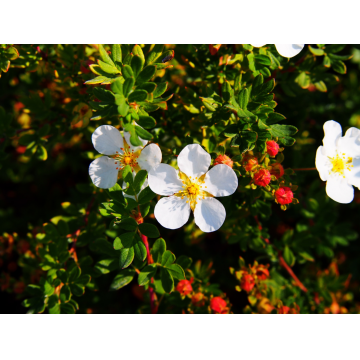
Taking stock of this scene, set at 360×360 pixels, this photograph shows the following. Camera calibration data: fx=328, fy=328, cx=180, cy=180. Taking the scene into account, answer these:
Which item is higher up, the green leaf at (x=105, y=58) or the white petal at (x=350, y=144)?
the green leaf at (x=105, y=58)

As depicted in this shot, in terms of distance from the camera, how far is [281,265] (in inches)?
99.4

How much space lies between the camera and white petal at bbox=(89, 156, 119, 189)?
180 cm

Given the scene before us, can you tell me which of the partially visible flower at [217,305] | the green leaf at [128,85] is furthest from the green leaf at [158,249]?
the green leaf at [128,85]

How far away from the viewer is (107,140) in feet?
5.93

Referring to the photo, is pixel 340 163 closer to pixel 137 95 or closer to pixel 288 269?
pixel 288 269

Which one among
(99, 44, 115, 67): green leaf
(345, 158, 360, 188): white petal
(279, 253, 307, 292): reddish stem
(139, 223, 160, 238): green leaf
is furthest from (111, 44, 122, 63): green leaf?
(279, 253, 307, 292): reddish stem

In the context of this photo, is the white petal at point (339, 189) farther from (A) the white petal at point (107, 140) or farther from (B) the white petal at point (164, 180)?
(A) the white petal at point (107, 140)

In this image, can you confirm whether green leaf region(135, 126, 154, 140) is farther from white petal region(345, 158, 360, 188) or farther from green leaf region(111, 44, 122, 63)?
white petal region(345, 158, 360, 188)

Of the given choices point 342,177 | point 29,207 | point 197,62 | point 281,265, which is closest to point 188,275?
point 281,265

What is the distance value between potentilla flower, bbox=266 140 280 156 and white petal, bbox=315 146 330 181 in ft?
1.06

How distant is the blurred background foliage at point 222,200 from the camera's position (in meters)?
1.97

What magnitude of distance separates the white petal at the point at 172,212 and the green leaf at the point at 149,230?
0.08 metres

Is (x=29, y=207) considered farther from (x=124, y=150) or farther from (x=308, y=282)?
(x=308, y=282)

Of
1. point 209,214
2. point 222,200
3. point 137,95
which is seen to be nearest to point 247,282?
point 222,200
